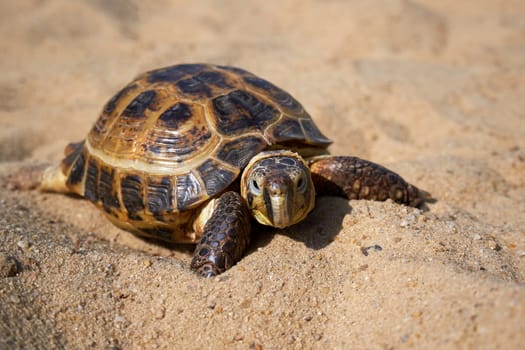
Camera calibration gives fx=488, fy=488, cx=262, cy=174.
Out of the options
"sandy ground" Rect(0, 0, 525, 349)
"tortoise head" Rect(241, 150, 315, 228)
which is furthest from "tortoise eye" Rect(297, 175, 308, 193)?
"sandy ground" Rect(0, 0, 525, 349)

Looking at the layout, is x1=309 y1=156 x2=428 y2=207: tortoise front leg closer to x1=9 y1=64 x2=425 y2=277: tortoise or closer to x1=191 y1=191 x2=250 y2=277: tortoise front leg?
x1=9 y1=64 x2=425 y2=277: tortoise

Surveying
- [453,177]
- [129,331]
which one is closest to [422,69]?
[453,177]

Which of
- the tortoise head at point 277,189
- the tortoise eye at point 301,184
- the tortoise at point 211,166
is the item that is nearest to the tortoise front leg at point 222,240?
the tortoise at point 211,166

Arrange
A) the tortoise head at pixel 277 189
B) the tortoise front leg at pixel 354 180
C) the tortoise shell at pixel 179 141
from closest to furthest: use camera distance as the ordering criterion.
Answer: the tortoise head at pixel 277 189 → the tortoise shell at pixel 179 141 → the tortoise front leg at pixel 354 180

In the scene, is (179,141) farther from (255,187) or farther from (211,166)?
(255,187)

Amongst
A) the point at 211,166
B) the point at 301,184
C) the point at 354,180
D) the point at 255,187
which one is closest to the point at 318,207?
the point at 354,180

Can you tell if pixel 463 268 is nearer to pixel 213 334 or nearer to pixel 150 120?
pixel 213 334

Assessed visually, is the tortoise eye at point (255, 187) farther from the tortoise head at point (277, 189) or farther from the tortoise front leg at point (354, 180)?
the tortoise front leg at point (354, 180)

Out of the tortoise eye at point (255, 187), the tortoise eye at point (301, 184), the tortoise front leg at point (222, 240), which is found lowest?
the tortoise front leg at point (222, 240)
